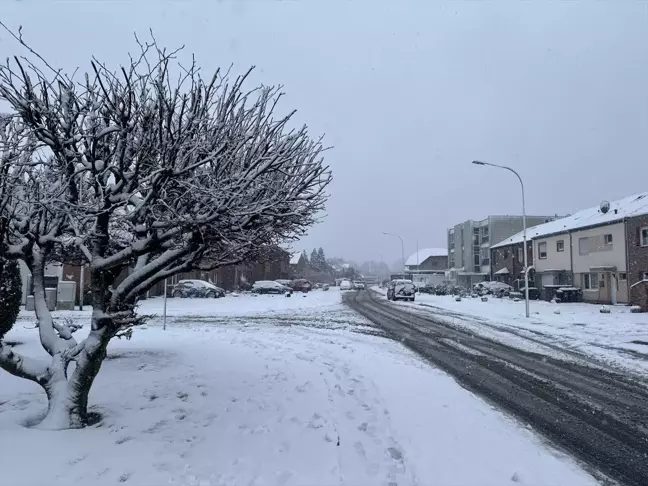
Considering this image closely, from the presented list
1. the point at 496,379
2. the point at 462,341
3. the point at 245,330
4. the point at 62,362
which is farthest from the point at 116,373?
the point at 462,341

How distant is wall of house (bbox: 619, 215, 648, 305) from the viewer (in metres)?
27.1

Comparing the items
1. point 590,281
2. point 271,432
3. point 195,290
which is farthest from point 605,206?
point 271,432

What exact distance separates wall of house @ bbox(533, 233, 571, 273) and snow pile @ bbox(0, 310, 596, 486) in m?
31.7

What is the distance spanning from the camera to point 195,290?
36.6 m

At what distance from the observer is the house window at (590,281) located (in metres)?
32.6

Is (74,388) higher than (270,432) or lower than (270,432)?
higher

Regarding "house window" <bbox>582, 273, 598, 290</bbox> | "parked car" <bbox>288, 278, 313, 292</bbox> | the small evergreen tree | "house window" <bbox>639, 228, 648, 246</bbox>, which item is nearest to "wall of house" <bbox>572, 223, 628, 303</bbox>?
"house window" <bbox>582, 273, 598, 290</bbox>

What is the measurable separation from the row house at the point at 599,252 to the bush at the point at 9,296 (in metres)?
27.8

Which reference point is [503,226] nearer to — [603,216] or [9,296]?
[603,216]

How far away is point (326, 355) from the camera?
33.8ft

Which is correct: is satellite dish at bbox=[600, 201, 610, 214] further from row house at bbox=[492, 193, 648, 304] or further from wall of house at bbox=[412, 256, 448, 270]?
wall of house at bbox=[412, 256, 448, 270]

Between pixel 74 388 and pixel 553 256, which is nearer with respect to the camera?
pixel 74 388

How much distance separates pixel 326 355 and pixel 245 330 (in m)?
5.43

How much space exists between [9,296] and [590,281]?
34.8m
